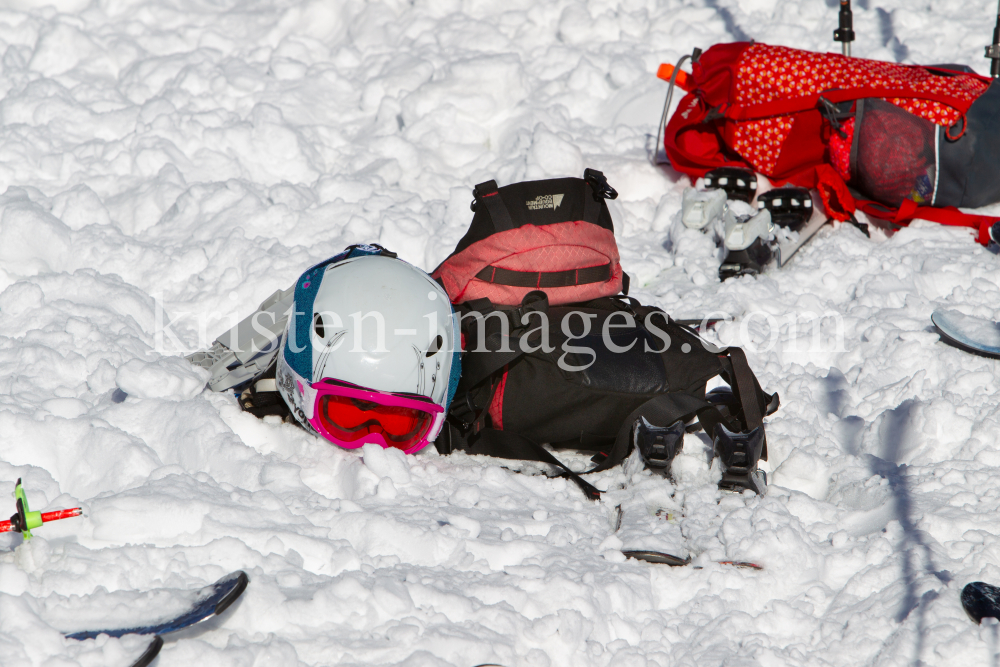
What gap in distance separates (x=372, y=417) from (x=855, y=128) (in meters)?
2.76

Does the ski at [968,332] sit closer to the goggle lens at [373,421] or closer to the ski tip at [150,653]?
the goggle lens at [373,421]

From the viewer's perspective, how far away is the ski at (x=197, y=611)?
172 cm

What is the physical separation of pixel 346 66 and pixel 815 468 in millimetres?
3948

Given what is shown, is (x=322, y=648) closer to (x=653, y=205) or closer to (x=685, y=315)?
(x=685, y=315)

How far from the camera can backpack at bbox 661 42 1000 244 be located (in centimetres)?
386

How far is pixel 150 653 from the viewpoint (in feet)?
5.37

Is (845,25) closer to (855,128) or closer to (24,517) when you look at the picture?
(855,128)

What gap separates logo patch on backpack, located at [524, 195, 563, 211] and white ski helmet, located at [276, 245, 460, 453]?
50cm

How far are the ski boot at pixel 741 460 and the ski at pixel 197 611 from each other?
4.65ft

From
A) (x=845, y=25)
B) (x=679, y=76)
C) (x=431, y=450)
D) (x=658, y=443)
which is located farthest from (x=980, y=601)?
(x=845, y=25)

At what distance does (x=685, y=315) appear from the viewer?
352cm

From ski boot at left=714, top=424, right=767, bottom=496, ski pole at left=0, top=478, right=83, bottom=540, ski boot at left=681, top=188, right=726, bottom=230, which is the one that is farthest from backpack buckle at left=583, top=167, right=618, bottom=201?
ski pole at left=0, top=478, right=83, bottom=540

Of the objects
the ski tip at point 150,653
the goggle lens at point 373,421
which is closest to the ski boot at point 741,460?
the goggle lens at point 373,421

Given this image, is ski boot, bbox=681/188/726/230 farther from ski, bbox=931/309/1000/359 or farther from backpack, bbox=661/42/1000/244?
ski, bbox=931/309/1000/359
